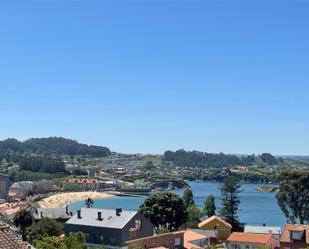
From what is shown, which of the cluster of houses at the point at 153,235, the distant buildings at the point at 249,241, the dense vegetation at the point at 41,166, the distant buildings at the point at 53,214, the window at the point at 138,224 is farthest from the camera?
the dense vegetation at the point at 41,166

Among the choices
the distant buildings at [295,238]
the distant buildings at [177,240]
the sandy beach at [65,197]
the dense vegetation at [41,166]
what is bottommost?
the sandy beach at [65,197]

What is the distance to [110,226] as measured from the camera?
40562 millimetres

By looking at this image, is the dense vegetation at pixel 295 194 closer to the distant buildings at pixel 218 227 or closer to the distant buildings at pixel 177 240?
the distant buildings at pixel 218 227

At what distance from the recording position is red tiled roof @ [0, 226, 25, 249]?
840 cm

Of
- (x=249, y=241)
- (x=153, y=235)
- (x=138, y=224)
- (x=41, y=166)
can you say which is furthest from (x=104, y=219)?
(x=41, y=166)

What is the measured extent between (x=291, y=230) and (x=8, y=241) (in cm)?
3008

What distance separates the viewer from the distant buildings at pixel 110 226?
40062 mm

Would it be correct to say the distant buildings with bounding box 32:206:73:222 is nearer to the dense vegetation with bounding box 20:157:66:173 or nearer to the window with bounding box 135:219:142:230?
the window with bounding box 135:219:142:230

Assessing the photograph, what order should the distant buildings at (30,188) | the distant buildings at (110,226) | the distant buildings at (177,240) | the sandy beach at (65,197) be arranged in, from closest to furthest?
the distant buildings at (177,240)
the distant buildings at (110,226)
the sandy beach at (65,197)
the distant buildings at (30,188)

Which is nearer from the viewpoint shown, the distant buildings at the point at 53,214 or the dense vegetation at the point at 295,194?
the dense vegetation at the point at 295,194

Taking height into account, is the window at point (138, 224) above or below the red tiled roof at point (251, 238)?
above

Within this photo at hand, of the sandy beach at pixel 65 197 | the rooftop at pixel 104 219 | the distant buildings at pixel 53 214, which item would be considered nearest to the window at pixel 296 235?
the rooftop at pixel 104 219

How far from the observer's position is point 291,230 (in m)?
35.8

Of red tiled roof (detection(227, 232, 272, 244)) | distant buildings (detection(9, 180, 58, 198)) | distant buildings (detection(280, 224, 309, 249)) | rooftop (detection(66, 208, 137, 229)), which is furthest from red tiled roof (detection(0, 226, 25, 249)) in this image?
distant buildings (detection(9, 180, 58, 198))
